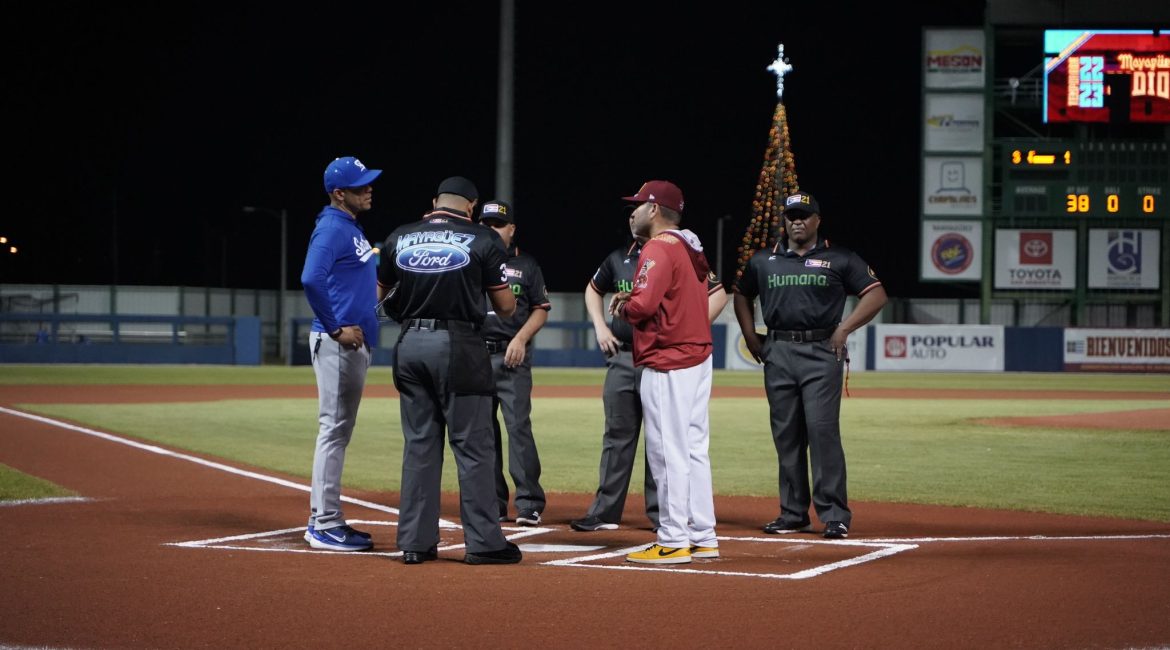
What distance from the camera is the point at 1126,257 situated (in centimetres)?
4406

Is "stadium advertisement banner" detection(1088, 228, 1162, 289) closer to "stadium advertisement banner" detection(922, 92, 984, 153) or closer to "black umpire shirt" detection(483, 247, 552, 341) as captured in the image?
"stadium advertisement banner" detection(922, 92, 984, 153)

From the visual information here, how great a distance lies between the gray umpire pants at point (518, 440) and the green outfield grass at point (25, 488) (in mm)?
3336

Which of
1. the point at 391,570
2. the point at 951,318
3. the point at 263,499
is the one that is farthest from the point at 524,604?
the point at 951,318

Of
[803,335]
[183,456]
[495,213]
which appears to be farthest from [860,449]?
[183,456]

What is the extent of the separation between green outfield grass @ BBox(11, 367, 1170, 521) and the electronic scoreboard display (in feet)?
57.5

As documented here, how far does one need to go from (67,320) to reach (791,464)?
38886 mm

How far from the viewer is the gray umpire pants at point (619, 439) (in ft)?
26.9

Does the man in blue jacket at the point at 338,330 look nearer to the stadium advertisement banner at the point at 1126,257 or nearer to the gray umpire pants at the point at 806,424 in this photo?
the gray umpire pants at the point at 806,424

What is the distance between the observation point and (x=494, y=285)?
6801mm

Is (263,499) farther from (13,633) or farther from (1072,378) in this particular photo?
(1072,378)

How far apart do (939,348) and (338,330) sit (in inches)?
1570

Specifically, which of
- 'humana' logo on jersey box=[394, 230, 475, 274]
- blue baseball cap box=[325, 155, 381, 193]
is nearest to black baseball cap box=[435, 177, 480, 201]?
'humana' logo on jersey box=[394, 230, 475, 274]

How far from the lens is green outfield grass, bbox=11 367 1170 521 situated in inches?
419

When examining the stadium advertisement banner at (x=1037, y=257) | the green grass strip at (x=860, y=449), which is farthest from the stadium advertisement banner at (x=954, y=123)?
the green grass strip at (x=860, y=449)
